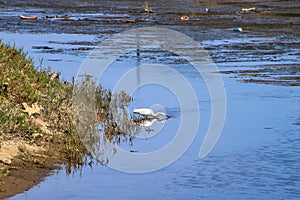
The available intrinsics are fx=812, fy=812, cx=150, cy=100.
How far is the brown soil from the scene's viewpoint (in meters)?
7.61

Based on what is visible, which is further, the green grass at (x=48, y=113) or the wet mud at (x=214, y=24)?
the wet mud at (x=214, y=24)

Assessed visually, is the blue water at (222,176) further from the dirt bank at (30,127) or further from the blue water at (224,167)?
the dirt bank at (30,127)

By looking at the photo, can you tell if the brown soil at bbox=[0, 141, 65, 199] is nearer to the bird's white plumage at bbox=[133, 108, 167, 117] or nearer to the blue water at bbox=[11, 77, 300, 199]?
the blue water at bbox=[11, 77, 300, 199]

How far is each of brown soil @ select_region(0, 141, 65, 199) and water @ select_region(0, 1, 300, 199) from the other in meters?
0.13

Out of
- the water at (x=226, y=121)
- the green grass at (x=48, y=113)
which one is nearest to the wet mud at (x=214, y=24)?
the water at (x=226, y=121)

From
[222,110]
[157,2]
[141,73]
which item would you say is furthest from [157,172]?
[157,2]

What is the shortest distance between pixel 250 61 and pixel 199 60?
1.05 meters

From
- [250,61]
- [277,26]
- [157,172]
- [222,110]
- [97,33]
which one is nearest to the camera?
[157,172]

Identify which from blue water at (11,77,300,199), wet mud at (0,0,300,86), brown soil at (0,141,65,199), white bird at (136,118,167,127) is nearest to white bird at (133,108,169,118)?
white bird at (136,118,167,127)

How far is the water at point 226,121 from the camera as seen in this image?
7.81 meters

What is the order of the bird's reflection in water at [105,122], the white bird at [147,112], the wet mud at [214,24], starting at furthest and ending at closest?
the wet mud at [214,24] → the white bird at [147,112] → the bird's reflection in water at [105,122]

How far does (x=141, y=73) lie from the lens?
49.0 ft

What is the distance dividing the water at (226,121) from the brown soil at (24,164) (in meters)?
0.13

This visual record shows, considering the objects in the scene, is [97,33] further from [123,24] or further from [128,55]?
[128,55]
